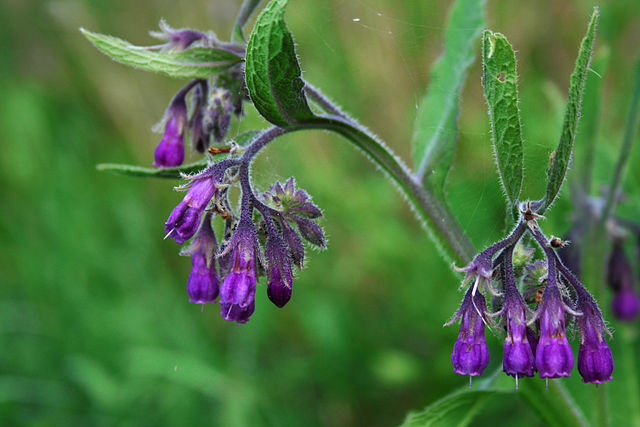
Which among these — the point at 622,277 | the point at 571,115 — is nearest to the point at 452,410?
the point at 571,115

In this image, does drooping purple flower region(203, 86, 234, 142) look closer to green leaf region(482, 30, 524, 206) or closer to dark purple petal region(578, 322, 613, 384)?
green leaf region(482, 30, 524, 206)

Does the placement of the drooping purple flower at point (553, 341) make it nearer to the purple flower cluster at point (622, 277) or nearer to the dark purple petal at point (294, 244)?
the dark purple petal at point (294, 244)

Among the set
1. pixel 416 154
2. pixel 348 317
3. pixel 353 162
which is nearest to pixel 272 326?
pixel 348 317

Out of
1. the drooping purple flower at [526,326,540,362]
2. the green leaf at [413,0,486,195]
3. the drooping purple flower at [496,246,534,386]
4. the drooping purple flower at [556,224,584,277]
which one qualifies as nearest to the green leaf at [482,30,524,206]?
the drooping purple flower at [496,246,534,386]

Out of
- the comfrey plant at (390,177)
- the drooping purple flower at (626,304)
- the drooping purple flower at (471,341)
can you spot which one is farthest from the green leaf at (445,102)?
the drooping purple flower at (626,304)

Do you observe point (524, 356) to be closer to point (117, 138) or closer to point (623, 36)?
point (623, 36)
